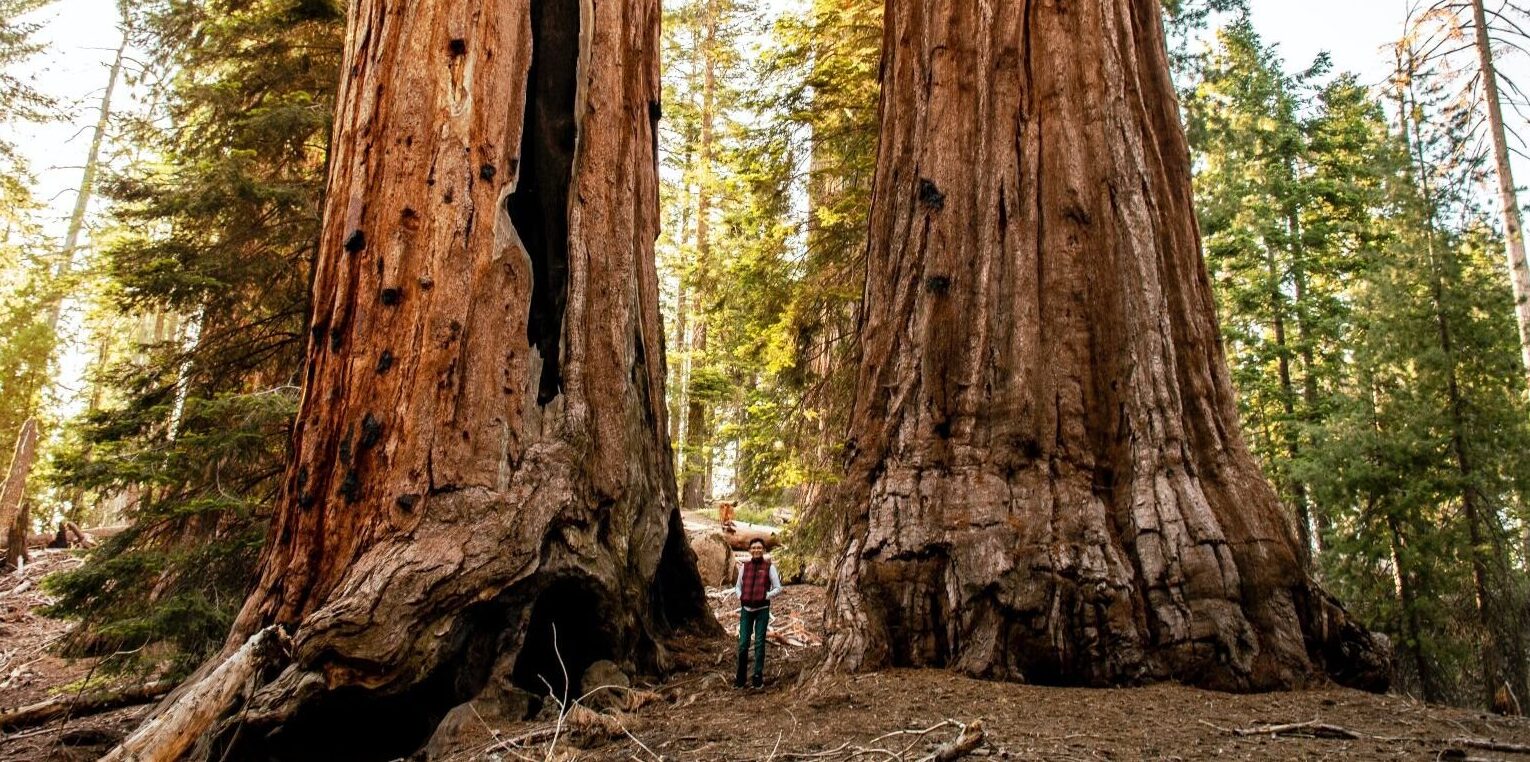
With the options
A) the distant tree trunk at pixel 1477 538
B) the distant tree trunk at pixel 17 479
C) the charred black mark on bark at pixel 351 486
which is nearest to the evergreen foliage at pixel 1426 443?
the distant tree trunk at pixel 1477 538

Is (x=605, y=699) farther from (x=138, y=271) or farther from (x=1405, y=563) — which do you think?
(x=1405, y=563)

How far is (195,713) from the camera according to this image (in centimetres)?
379

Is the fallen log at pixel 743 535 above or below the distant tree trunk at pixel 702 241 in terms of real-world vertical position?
below

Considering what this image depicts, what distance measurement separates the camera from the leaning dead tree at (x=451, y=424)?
4.13 metres

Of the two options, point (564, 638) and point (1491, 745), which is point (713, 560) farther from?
point (1491, 745)

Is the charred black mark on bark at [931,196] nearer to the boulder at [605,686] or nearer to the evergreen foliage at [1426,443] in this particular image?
the boulder at [605,686]

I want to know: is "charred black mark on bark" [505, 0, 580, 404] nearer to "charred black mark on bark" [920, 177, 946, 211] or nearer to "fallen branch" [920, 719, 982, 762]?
"charred black mark on bark" [920, 177, 946, 211]

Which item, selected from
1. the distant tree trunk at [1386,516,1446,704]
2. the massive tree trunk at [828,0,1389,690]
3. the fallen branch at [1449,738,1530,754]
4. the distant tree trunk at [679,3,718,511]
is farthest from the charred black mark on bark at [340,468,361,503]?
the distant tree trunk at [1386,516,1446,704]

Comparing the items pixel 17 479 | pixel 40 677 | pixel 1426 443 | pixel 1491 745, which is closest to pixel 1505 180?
pixel 1426 443

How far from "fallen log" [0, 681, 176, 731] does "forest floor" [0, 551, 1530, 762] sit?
1.03 meters

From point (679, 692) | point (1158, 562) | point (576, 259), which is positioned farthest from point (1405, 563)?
point (576, 259)

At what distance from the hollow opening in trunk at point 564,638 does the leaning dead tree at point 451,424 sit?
0.01 m

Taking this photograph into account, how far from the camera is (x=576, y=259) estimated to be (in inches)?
226

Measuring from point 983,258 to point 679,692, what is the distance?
11.1ft
